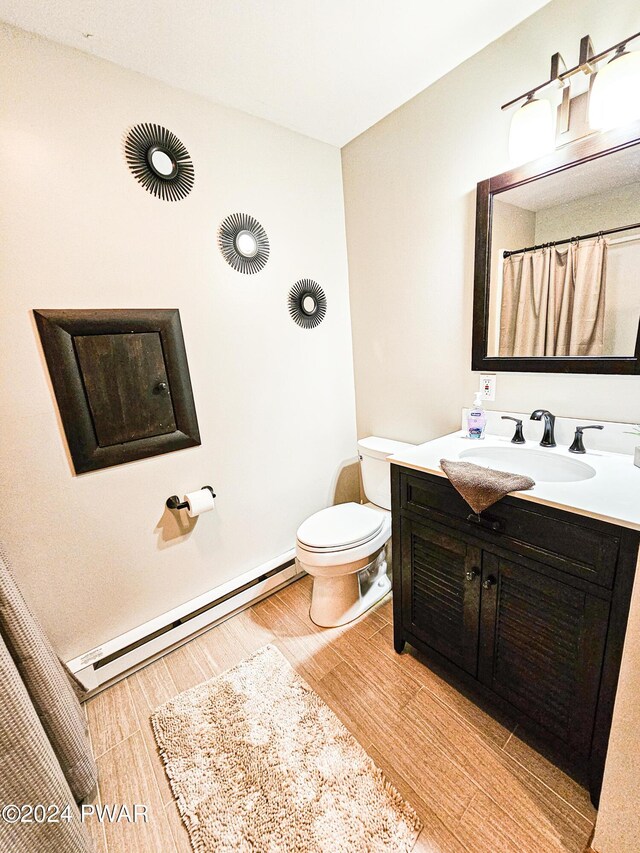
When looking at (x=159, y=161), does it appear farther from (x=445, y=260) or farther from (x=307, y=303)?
(x=445, y=260)

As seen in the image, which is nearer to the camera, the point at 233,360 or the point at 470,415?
the point at 470,415

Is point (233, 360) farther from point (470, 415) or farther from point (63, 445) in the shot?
point (470, 415)

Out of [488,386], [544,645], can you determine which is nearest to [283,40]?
[488,386]

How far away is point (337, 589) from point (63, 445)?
1333 mm

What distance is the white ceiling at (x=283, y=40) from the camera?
109 cm

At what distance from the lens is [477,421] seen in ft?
4.81

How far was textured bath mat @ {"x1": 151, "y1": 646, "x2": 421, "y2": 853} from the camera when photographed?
974 millimetres

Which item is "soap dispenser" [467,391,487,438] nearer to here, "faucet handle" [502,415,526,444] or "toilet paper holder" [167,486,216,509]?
"faucet handle" [502,415,526,444]

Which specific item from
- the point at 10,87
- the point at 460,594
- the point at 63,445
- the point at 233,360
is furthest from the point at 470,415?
the point at 10,87

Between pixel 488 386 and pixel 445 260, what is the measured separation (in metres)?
0.60

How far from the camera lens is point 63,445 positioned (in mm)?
1300

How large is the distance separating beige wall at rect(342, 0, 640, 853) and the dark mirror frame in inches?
1.9

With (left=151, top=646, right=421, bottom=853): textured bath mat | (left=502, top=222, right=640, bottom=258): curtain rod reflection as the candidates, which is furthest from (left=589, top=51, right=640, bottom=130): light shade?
(left=151, top=646, right=421, bottom=853): textured bath mat

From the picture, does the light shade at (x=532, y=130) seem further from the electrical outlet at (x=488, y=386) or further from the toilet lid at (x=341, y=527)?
the toilet lid at (x=341, y=527)
